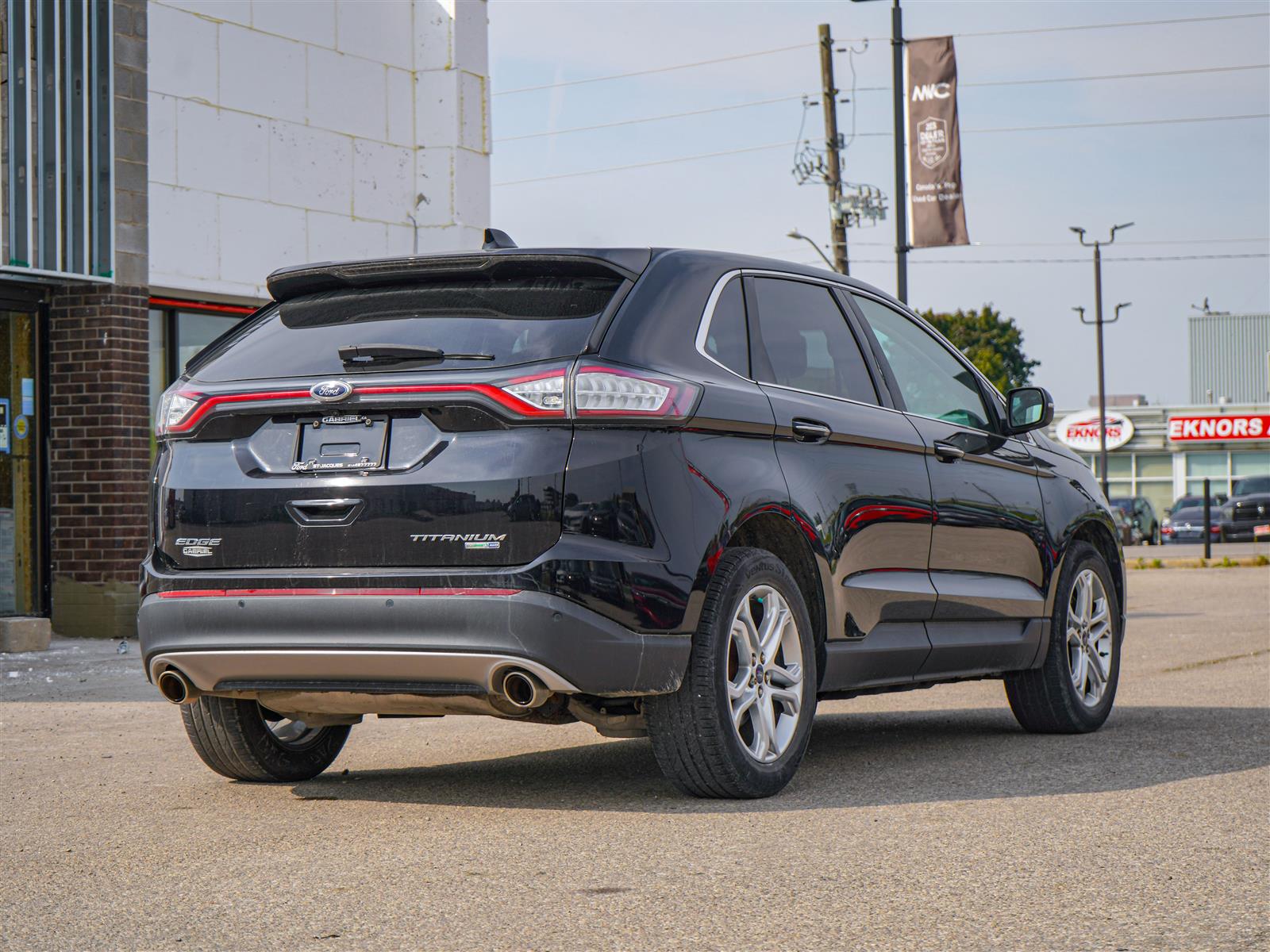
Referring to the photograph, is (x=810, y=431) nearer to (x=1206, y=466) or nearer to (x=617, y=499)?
(x=617, y=499)

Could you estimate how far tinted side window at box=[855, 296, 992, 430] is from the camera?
22.8 ft

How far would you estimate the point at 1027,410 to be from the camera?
297 inches

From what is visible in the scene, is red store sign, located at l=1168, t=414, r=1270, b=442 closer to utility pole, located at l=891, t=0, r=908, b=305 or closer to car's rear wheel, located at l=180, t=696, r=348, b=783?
utility pole, located at l=891, t=0, r=908, b=305

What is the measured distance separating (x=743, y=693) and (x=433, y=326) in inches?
59.7

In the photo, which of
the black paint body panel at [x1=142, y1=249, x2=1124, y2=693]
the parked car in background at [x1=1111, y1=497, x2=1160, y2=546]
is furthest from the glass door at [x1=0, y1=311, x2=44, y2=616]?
the parked car in background at [x1=1111, y1=497, x2=1160, y2=546]

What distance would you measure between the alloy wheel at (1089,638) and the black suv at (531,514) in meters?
1.66

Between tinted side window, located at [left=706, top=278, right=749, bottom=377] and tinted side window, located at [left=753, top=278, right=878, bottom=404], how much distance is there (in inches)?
3.2

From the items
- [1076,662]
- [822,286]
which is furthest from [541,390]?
[1076,662]

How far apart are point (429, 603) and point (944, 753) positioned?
275cm

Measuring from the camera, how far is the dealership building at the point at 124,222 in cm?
1281

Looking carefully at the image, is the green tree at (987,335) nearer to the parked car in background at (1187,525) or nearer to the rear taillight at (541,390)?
the parked car in background at (1187,525)

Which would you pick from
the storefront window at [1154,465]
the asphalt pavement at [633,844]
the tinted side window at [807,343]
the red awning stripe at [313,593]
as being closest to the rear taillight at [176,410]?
the red awning stripe at [313,593]

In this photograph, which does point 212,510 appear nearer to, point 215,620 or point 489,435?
point 215,620

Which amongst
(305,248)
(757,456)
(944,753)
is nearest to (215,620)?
(757,456)
